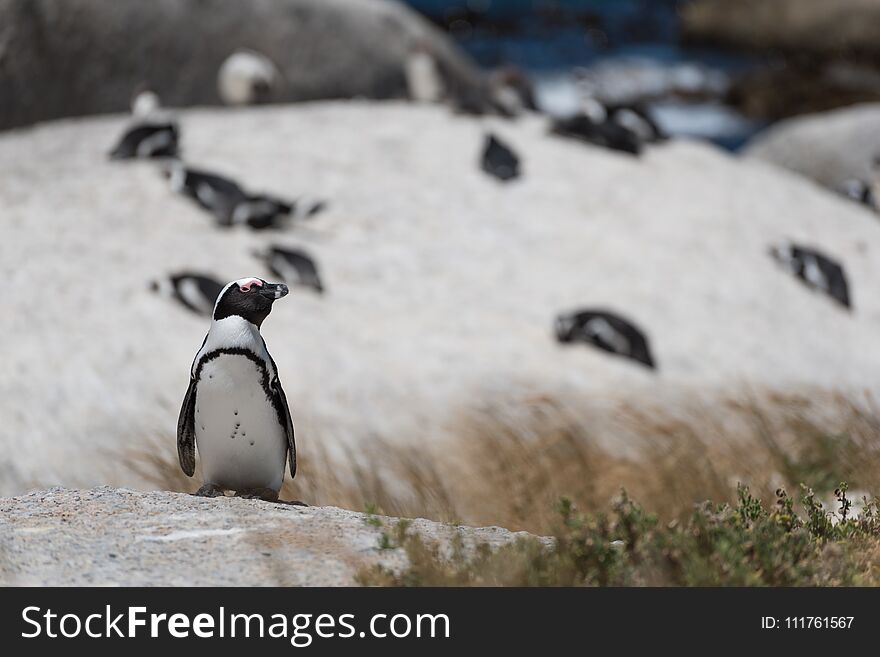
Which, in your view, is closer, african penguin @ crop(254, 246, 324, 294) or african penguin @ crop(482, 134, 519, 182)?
african penguin @ crop(254, 246, 324, 294)

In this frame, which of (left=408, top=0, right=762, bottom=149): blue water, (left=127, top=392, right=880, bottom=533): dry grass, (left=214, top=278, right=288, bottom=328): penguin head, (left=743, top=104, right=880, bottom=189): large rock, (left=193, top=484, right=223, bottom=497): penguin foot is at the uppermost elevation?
(left=214, top=278, right=288, bottom=328): penguin head

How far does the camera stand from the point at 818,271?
10664 mm

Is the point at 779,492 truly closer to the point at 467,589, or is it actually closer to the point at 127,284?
the point at 467,589

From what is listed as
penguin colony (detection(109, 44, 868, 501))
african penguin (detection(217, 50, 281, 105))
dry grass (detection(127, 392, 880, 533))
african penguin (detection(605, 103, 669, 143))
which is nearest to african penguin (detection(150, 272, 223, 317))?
penguin colony (detection(109, 44, 868, 501))

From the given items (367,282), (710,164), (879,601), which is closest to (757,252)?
(710,164)

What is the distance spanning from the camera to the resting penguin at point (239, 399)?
4.74 meters

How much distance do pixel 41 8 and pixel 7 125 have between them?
129cm

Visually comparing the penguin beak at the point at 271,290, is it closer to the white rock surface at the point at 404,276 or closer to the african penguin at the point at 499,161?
the white rock surface at the point at 404,276

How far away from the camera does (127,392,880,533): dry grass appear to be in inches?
277

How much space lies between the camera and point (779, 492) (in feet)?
14.6

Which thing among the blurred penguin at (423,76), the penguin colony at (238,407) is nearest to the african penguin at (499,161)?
the blurred penguin at (423,76)

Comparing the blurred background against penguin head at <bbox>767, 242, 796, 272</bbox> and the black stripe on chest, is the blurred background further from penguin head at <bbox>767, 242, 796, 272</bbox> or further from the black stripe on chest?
the black stripe on chest

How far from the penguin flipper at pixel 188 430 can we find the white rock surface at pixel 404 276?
1803mm

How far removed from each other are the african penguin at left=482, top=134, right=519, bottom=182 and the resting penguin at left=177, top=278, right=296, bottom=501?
22.7 ft
